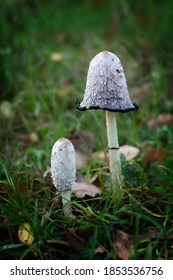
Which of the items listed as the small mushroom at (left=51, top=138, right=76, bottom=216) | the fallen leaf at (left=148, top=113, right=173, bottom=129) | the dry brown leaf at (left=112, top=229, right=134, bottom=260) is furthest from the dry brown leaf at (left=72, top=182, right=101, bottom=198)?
the fallen leaf at (left=148, top=113, right=173, bottom=129)

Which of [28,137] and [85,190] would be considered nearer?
[85,190]

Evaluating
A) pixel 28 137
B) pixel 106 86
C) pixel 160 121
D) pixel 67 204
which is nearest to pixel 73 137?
pixel 28 137

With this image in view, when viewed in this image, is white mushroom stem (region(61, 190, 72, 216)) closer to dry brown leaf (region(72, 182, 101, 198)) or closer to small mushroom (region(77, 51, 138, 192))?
dry brown leaf (region(72, 182, 101, 198))

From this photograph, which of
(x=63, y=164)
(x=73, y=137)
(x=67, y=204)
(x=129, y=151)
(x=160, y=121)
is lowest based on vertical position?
(x=67, y=204)

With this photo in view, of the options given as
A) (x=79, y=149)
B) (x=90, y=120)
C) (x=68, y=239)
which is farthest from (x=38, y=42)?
(x=68, y=239)

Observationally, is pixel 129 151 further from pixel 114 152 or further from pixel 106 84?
pixel 106 84

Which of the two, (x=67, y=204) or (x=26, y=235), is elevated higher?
(x=67, y=204)
